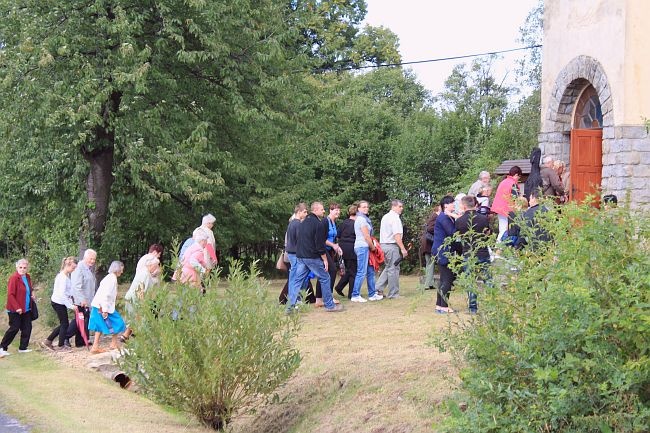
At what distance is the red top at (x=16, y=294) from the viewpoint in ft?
52.1

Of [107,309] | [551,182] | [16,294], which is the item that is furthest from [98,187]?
[551,182]

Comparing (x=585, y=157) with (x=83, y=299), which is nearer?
(x=83, y=299)

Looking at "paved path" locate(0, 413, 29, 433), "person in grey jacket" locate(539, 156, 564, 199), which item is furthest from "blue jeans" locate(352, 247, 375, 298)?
"paved path" locate(0, 413, 29, 433)

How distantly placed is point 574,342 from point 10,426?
626cm

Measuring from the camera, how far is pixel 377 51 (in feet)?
158

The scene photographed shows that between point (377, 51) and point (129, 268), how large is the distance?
1013 inches

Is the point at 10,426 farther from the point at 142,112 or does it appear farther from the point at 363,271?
the point at 142,112

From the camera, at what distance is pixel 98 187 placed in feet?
67.1

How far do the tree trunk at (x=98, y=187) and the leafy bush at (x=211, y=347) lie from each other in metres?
10.3

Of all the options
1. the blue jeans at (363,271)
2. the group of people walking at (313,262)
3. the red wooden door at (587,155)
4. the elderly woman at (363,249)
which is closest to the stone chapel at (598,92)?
the red wooden door at (587,155)

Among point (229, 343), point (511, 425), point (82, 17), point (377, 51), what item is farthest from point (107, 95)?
point (377, 51)

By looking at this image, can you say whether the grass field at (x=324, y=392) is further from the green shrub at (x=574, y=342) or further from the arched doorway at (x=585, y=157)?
the arched doorway at (x=585, y=157)

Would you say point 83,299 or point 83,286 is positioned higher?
point 83,286

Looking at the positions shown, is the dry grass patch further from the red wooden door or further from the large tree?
the large tree
